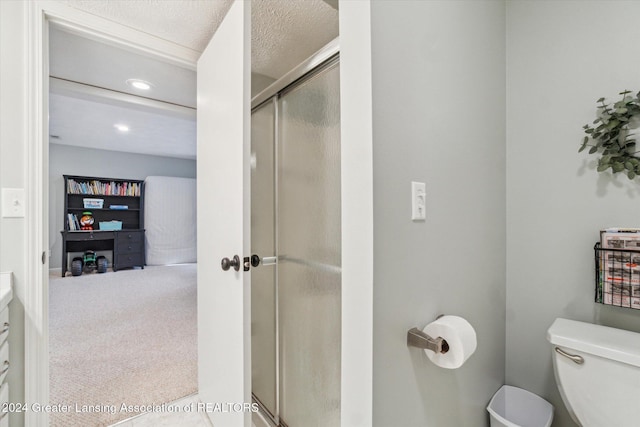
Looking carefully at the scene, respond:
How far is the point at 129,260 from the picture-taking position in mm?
5504

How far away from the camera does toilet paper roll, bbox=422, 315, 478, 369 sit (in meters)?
0.78

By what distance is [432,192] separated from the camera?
0.92 m

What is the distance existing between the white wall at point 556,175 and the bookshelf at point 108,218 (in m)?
6.25

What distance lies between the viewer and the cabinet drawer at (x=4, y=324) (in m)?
1.13

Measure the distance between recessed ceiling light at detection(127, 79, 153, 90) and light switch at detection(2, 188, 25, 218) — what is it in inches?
57.2

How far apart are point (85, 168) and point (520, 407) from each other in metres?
7.14

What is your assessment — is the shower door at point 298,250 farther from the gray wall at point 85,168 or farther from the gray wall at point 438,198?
the gray wall at point 85,168

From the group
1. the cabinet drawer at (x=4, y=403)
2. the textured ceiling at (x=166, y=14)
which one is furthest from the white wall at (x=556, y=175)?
the cabinet drawer at (x=4, y=403)

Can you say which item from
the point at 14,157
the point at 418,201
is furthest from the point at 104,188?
the point at 418,201

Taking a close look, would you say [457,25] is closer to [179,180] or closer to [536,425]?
[536,425]

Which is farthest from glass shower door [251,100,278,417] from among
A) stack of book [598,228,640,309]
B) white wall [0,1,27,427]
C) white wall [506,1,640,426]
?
stack of book [598,228,640,309]

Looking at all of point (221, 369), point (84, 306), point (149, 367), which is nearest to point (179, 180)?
point (84, 306)

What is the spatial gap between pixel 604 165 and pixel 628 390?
78 centimetres

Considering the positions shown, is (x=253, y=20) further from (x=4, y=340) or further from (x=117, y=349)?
(x=117, y=349)
